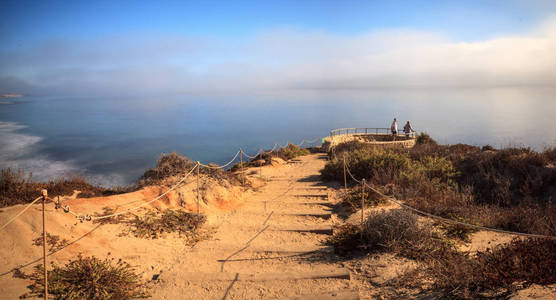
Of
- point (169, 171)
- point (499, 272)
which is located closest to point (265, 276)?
point (499, 272)

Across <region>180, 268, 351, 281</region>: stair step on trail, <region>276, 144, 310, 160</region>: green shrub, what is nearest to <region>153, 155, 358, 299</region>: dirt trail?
<region>180, 268, 351, 281</region>: stair step on trail

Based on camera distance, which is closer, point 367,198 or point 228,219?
point 228,219

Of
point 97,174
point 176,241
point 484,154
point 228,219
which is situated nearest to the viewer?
point 176,241

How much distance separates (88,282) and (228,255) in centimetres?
249

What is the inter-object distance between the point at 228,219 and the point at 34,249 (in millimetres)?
4353

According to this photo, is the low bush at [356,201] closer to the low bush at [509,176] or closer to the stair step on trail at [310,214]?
the stair step on trail at [310,214]

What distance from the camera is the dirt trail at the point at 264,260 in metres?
4.97

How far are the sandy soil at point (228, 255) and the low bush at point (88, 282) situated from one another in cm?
18

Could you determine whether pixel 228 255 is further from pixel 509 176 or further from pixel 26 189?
pixel 509 176

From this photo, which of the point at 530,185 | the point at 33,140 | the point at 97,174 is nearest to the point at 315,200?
the point at 530,185

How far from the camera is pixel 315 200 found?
1014cm

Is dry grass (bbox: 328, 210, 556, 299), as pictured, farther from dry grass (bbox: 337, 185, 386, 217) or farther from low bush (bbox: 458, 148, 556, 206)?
low bush (bbox: 458, 148, 556, 206)

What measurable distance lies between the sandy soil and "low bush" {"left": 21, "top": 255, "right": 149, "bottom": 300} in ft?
0.59

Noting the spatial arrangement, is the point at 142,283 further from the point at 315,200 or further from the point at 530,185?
the point at 530,185
